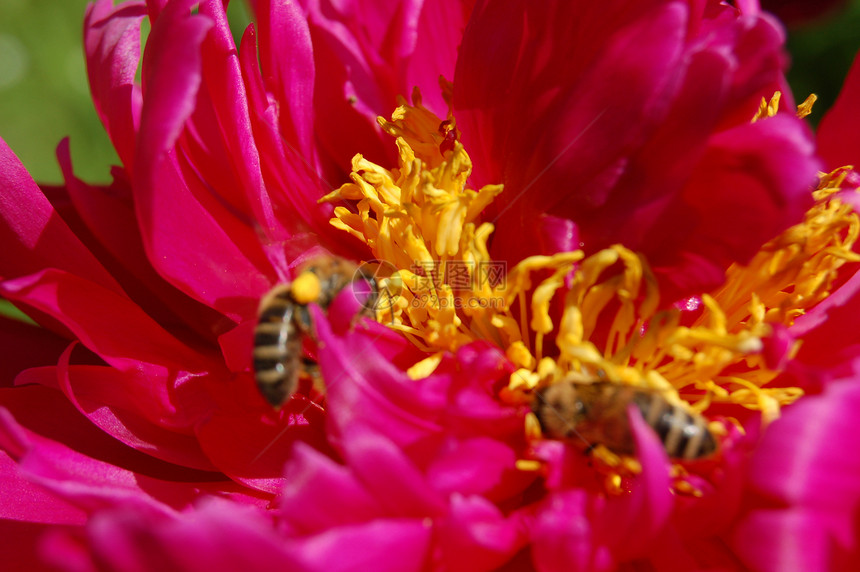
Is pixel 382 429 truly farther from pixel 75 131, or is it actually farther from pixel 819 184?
pixel 75 131

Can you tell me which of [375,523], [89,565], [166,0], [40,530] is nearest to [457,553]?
[375,523]

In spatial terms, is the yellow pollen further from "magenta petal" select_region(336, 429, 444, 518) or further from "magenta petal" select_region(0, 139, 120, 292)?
"magenta petal" select_region(0, 139, 120, 292)

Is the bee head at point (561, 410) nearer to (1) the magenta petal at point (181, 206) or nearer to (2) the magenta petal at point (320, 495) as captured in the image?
(2) the magenta petal at point (320, 495)

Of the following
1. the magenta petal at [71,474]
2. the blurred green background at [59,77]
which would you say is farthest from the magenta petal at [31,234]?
the blurred green background at [59,77]

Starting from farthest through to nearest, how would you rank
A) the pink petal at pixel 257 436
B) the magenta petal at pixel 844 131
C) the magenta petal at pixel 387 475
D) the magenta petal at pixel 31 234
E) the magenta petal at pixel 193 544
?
the magenta petal at pixel 844 131
the magenta petal at pixel 31 234
the pink petal at pixel 257 436
the magenta petal at pixel 387 475
the magenta petal at pixel 193 544

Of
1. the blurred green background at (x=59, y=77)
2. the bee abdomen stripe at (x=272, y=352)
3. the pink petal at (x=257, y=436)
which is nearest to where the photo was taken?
the bee abdomen stripe at (x=272, y=352)
